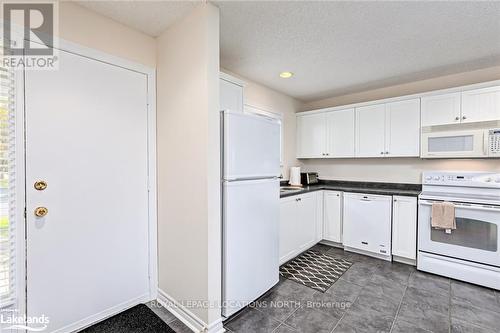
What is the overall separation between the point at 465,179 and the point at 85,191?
3.82 metres

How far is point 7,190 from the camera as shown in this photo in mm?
1506

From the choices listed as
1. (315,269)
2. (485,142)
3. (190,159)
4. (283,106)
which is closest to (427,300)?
(315,269)

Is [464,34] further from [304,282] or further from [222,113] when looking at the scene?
[304,282]

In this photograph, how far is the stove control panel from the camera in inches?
99.0

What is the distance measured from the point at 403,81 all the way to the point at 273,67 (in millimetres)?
1975

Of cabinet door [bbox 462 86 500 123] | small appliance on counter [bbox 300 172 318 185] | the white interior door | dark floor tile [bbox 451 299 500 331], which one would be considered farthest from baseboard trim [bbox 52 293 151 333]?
cabinet door [bbox 462 86 500 123]

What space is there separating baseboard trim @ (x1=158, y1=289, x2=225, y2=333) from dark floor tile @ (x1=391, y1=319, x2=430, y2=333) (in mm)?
1371

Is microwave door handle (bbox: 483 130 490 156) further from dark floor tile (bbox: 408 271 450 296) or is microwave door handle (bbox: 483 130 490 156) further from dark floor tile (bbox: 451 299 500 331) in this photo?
dark floor tile (bbox: 451 299 500 331)

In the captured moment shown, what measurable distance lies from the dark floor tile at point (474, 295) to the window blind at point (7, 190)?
3633 mm

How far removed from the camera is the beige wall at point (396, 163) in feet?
9.63

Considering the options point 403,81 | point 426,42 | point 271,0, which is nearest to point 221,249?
point 271,0

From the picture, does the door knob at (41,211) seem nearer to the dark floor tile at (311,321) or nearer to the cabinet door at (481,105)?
the dark floor tile at (311,321)

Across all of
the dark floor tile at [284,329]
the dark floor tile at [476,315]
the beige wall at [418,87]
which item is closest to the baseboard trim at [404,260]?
the dark floor tile at [476,315]

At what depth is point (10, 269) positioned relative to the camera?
4.95ft
